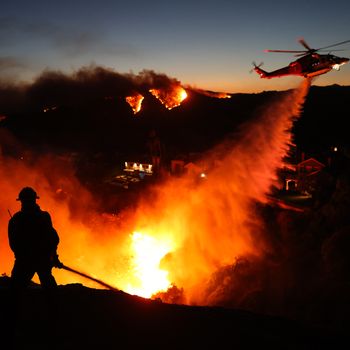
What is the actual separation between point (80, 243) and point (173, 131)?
39.8 meters

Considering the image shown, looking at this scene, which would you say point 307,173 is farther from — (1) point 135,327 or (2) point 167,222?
(1) point 135,327

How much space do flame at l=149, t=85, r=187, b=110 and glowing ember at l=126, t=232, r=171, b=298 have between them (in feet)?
50.5

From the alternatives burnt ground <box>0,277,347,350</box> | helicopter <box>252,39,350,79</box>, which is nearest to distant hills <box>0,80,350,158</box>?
helicopter <box>252,39,350,79</box>

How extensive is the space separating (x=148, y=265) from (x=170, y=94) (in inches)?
720

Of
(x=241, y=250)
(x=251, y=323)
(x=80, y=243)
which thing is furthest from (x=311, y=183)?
(x=251, y=323)

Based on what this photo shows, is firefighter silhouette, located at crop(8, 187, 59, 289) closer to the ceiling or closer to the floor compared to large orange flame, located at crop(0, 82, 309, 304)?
closer to the ceiling

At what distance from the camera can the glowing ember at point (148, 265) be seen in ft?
86.9

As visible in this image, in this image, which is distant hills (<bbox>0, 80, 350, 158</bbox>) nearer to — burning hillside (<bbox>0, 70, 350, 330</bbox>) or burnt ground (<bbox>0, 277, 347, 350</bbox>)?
burning hillside (<bbox>0, 70, 350, 330</bbox>)

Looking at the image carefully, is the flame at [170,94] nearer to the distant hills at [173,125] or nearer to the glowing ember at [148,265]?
the glowing ember at [148,265]

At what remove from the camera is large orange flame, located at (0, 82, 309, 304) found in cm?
2616

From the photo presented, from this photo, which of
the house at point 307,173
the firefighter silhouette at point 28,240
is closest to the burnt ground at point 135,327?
the firefighter silhouette at point 28,240

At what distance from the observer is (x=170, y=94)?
16.3 meters

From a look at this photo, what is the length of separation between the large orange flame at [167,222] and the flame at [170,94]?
1205cm

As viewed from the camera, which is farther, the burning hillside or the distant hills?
the distant hills
